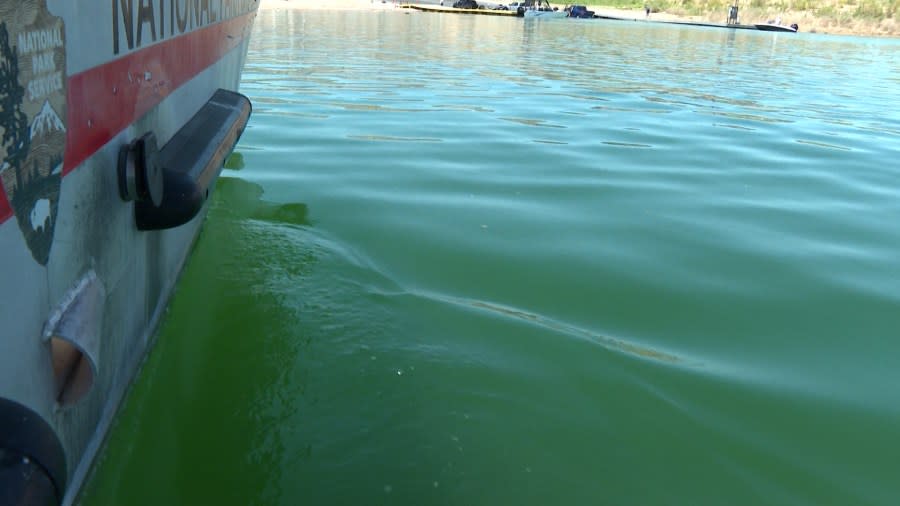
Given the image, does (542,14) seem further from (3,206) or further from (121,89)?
(3,206)

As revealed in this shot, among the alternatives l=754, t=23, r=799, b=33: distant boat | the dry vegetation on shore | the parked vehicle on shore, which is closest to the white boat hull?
the parked vehicle on shore

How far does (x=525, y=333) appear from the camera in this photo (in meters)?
3.01

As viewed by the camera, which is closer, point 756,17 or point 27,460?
point 27,460

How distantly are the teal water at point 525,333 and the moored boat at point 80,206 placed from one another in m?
0.42

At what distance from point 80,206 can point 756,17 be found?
65.4 m

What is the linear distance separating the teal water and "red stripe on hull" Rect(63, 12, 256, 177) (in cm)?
94

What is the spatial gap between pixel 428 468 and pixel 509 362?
2.32ft

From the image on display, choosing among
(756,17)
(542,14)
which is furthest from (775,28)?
(542,14)

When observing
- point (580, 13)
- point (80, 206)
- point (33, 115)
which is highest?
point (580, 13)

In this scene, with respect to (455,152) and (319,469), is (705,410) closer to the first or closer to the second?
(319,469)

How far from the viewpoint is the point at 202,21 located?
308 centimetres

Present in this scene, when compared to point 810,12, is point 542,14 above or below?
below

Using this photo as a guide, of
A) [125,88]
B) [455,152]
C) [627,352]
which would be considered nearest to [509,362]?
[627,352]

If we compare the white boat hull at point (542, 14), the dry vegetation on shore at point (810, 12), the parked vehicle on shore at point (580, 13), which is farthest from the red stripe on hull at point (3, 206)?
the parked vehicle on shore at point (580, 13)
